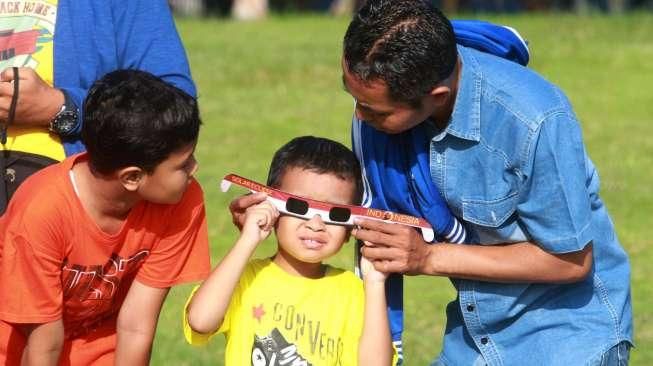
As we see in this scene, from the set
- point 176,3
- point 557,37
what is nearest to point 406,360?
point 557,37

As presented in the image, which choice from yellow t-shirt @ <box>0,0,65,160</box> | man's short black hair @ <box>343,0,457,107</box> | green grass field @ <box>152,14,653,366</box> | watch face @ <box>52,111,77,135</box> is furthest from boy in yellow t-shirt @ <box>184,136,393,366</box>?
green grass field @ <box>152,14,653,366</box>

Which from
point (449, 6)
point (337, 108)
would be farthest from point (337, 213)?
point (449, 6)

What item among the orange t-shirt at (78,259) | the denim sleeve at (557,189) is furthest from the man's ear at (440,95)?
the orange t-shirt at (78,259)

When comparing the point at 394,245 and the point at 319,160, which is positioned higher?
the point at 319,160

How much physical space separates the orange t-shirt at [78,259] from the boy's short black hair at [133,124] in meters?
0.19

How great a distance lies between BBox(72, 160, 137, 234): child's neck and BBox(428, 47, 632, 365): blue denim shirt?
0.98 metres

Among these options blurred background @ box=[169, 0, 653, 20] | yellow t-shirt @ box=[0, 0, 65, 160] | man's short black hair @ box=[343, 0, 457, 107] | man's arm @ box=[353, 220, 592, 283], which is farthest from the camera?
blurred background @ box=[169, 0, 653, 20]

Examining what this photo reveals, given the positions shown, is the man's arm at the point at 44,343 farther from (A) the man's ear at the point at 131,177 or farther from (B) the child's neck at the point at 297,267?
(B) the child's neck at the point at 297,267

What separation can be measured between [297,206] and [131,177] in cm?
51

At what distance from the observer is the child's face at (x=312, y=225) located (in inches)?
167

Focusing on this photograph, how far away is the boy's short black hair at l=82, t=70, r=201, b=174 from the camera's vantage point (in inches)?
160

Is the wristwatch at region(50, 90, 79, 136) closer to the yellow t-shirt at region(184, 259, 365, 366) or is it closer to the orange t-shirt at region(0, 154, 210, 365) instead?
the orange t-shirt at region(0, 154, 210, 365)

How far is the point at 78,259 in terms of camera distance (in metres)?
4.23

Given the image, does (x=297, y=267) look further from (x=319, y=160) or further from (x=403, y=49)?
(x=403, y=49)
